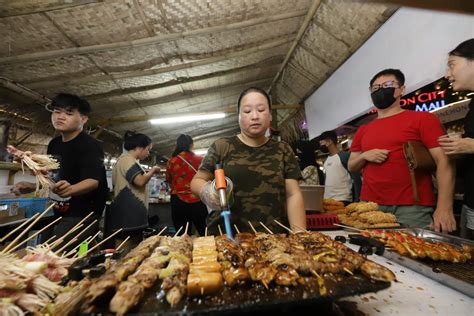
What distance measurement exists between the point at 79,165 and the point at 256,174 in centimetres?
264

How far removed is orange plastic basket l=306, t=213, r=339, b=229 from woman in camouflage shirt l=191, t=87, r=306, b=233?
1.80ft

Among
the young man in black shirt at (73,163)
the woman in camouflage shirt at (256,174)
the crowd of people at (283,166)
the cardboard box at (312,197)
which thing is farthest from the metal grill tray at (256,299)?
the young man in black shirt at (73,163)

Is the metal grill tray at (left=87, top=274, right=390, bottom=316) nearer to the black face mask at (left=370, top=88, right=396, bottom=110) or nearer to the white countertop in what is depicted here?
the white countertop

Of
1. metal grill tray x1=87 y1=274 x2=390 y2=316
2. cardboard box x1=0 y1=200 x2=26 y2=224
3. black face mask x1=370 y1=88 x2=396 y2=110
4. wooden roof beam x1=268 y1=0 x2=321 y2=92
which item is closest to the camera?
metal grill tray x1=87 y1=274 x2=390 y2=316

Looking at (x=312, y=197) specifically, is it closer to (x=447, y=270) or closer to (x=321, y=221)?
(x=321, y=221)

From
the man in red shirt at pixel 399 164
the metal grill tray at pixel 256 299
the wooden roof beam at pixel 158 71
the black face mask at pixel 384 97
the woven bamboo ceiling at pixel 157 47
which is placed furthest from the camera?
the wooden roof beam at pixel 158 71

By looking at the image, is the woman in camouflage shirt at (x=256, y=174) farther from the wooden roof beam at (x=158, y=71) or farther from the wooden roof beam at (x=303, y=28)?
the wooden roof beam at (x=158, y=71)

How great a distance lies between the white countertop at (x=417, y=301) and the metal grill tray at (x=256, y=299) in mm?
187

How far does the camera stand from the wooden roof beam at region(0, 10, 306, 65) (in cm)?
442

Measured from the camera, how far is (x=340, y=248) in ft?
4.79

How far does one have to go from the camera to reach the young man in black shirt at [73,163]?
313 centimetres

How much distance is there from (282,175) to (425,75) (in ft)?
11.4

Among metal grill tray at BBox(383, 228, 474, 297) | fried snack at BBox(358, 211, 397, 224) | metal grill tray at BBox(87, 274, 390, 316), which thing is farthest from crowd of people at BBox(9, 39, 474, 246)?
metal grill tray at BBox(87, 274, 390, 316)

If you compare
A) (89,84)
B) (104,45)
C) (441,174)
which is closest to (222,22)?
(104,45)
